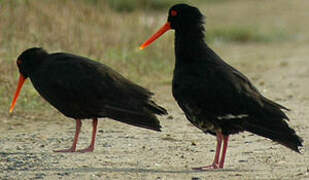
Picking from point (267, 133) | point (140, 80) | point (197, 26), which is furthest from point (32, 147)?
point (140, 80)

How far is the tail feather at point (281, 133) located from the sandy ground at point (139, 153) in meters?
0.27

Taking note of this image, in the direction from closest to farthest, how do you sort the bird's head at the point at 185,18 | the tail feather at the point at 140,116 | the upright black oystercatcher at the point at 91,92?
the tail feather at the point at 140,116
the upright black oystercatcher at the point at 91,92
the bird's head at the point at 185,18

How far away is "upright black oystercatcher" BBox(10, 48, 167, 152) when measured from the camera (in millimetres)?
7359

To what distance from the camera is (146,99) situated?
745cm

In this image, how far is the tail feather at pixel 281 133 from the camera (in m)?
6.55

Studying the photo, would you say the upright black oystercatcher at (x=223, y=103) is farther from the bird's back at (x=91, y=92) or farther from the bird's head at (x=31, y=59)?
the bird's head at (x=31, y=59)

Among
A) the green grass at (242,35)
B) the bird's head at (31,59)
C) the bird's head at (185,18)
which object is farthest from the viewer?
the green grass at (242,35)

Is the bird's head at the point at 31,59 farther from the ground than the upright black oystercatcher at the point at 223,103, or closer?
farther from the ground

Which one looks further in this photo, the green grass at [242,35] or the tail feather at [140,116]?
the green grass at [242,35]

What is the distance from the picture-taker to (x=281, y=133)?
21.6 ft

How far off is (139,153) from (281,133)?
5.30 ft

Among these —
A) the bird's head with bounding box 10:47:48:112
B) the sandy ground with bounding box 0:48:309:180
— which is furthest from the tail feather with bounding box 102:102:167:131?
the bird's head with bounding box 10:47:48:112

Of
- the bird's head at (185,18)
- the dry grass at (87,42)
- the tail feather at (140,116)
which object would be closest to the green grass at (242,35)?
the dry grass at (87,42)

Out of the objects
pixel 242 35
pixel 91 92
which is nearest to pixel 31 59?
pixel 91 92
